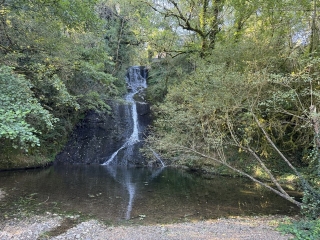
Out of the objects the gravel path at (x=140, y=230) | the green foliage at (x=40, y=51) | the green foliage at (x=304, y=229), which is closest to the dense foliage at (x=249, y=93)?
the green foliage at (x=304, y=229)

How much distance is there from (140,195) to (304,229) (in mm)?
5672

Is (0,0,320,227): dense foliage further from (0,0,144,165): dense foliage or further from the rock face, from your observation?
the rock face

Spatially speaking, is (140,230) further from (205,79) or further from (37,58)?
(37,58)

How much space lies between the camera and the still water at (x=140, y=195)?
24.9 ft

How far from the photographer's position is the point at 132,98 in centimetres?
2250

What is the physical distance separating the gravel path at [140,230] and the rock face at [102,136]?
10637 millimetres

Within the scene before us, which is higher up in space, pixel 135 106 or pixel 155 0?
pixel 155 0

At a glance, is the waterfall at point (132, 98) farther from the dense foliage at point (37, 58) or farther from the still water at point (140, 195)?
the dense foliage at point (37, 58)

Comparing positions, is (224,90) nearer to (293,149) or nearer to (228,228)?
(228,228)

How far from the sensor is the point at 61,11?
751 centimetres

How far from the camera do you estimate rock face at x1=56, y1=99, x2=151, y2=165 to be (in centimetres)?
1731

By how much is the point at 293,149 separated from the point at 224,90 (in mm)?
6111

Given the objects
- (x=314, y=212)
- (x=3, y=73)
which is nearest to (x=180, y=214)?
(x=314, y=212)

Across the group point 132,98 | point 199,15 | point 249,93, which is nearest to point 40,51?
point 249,93
